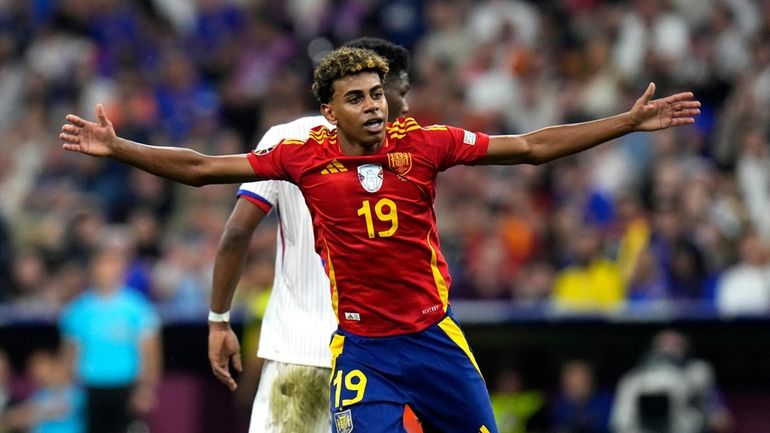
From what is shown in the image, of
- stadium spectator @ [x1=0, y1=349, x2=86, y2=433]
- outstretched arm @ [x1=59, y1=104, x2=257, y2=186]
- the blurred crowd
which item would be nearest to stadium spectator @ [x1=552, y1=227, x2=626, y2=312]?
the blurred crowd

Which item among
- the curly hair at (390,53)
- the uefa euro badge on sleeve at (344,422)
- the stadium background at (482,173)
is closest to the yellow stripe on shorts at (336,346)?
the uefa euro badge on sleeve at (344,422)

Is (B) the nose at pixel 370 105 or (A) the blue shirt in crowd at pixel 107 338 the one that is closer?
(B) the nose at pixel 370 105

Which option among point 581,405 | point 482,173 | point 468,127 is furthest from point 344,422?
point 468,127

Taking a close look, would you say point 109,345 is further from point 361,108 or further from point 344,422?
point 361,108

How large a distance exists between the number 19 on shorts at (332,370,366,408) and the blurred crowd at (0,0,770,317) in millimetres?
5775

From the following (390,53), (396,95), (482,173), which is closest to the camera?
(396,95)

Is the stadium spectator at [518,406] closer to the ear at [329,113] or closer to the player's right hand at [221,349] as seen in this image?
the player's right hand at [221,349]

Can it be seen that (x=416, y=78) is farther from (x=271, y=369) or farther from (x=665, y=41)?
(x=271, y=369)

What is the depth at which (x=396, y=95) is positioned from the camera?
24.1 feet

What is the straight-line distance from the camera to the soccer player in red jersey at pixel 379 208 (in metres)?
6.46

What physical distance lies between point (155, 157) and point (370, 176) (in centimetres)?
94

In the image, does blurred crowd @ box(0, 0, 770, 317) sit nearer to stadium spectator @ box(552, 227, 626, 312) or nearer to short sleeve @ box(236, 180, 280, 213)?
stadium spectator @ box(552, 227, 626, 312)

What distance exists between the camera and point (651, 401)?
11.4 meters

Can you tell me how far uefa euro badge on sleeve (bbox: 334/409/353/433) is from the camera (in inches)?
254
